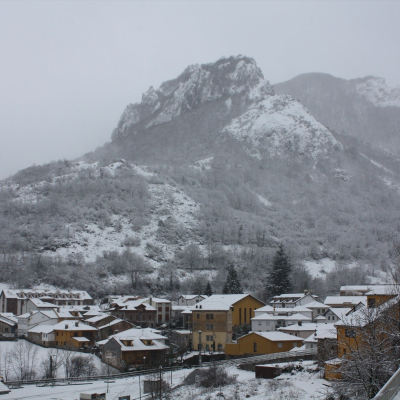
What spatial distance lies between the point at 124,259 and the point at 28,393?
271 feet

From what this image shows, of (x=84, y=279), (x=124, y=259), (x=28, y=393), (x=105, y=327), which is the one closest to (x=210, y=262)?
(x=124, y=259)

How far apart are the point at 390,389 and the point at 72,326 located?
5371 cm

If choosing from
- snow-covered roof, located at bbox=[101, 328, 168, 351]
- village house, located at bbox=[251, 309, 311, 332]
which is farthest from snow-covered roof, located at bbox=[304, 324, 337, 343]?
snow-covered roof, located at bbox=[101, 328, 168, 351]

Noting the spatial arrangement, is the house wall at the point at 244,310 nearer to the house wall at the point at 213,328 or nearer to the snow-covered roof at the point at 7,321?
the house wall at the point at 213,328

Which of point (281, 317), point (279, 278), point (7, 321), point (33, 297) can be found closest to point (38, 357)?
point (7, 321)

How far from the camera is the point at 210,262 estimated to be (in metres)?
136

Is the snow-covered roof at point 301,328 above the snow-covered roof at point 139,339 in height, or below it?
above

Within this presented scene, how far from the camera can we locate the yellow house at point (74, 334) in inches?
2419

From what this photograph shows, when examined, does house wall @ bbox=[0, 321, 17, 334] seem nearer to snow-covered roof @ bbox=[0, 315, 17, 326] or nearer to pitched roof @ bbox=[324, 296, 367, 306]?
snow-covered roof @ bbox=[0, 315, 17, 326]

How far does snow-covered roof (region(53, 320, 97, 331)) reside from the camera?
6332 centimetres

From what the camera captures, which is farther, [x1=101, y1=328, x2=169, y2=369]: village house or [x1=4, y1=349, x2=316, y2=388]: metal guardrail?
[x1=101, y1=328, x2=169, y2=369]: village house

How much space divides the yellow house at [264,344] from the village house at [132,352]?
24.5 ft

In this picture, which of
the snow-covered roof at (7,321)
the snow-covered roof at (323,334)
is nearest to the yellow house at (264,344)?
the snow-covered roof at (323,334)

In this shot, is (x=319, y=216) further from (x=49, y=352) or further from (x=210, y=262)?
(x=49, y=352)
